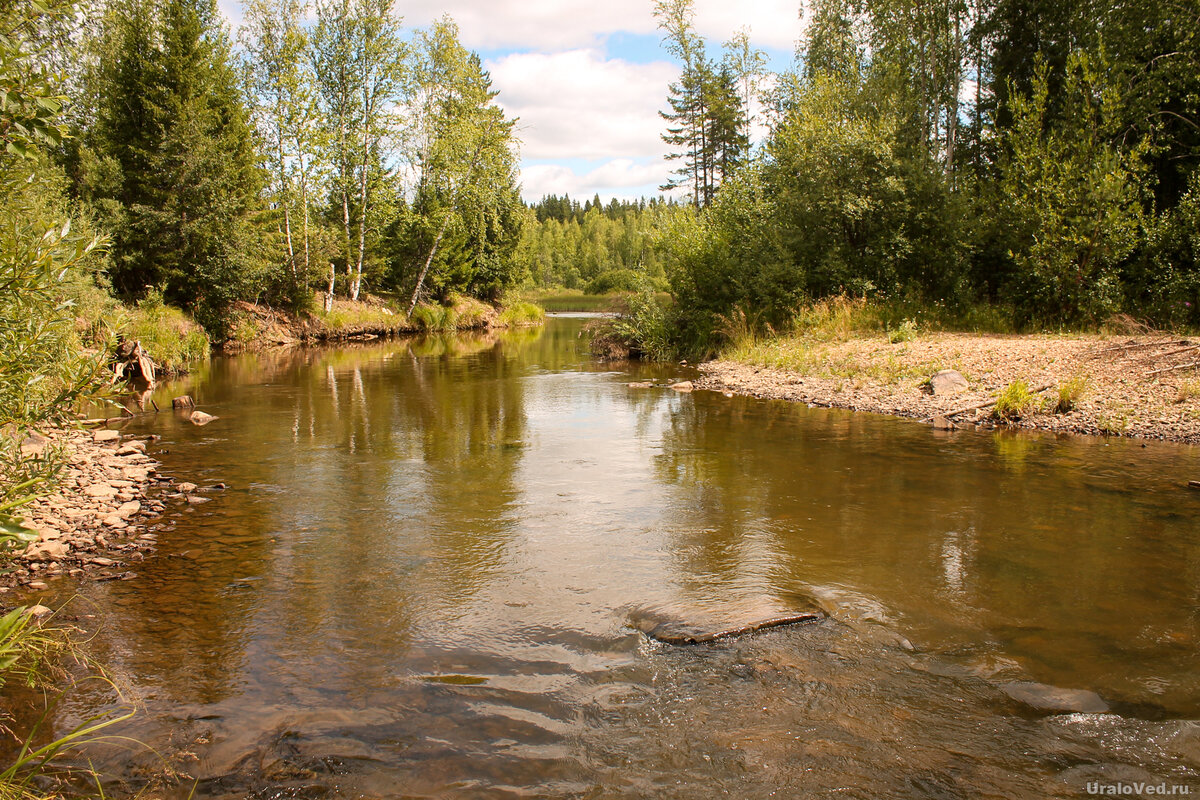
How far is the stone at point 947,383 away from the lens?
15.0 metres

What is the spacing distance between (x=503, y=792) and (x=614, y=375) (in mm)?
18738

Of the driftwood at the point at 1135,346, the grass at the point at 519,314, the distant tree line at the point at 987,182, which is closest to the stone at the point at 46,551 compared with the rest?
the driftwood at the point at 1135,346

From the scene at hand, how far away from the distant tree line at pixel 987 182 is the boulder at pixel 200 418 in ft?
50.9

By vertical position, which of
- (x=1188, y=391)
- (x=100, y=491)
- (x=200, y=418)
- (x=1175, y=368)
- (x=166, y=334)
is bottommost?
(x=100, y=491)

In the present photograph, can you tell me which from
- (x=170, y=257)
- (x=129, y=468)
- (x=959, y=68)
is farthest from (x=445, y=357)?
(x=959, y=68)

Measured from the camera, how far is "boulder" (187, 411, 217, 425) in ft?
47.5

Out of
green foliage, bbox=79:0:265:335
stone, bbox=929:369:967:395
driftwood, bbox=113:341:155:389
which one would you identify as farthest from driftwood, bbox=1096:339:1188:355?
green foliage, bbox=79:0:265:335

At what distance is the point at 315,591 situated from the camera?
6.75m

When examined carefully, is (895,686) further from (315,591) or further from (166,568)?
(166,568)

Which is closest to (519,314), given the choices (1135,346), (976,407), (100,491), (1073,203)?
(1073,203)

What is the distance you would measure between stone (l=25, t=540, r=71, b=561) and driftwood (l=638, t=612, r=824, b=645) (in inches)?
232

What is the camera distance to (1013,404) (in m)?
13.2

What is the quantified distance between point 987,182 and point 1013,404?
13.1m

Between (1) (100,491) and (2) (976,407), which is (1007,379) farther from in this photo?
(1) (100,491)
